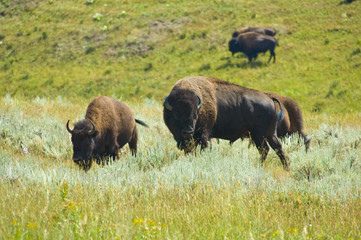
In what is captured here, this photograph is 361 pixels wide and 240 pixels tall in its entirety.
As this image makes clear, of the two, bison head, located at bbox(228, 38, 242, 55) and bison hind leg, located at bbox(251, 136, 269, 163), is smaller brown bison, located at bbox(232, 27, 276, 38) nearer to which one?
bison head, located at bbox(228, 38, 242, 55)

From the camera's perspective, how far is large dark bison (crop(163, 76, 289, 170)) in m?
7.34

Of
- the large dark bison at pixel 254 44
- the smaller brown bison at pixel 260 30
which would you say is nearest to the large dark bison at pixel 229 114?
the large dark bison at pixel 254 44

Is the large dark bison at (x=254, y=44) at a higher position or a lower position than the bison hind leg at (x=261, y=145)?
lower

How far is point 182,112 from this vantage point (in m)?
6.79

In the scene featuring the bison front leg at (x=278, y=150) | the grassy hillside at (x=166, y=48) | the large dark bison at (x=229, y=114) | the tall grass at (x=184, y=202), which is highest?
the tall grass at (x=184, y=202)

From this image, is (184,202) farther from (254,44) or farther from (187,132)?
(254,44)

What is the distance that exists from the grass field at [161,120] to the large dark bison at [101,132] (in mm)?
282

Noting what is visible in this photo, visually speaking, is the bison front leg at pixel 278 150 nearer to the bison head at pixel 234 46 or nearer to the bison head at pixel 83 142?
the bison head at pixel 83 142

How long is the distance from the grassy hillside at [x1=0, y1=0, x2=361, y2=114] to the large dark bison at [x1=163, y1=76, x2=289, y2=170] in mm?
12228

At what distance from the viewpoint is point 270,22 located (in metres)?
31.5

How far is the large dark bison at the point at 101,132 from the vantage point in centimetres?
663

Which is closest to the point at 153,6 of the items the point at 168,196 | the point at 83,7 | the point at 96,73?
the point at 83,7

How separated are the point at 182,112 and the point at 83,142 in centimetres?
158

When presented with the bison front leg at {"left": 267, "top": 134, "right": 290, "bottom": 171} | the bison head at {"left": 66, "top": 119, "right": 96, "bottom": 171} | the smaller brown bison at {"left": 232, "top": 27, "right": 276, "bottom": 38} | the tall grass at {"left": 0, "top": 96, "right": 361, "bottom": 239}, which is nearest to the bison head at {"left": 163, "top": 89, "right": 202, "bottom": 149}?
the tall grass at {"left": 0, "top": 96, "right": 361, "bottom": 239}
